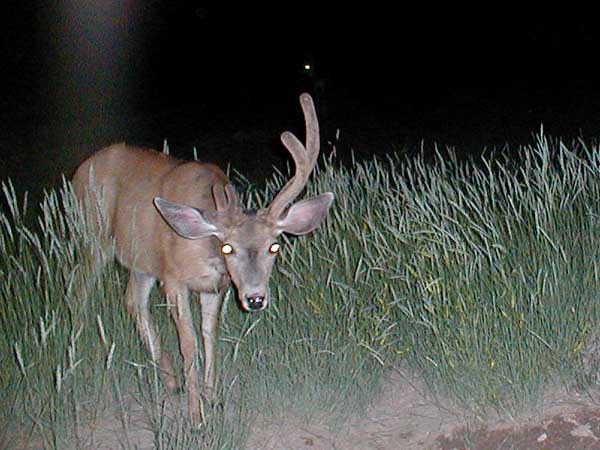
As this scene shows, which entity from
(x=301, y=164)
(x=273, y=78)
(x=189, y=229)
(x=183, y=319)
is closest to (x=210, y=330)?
(x=183, y=319)

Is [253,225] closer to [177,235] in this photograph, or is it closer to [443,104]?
[177,235]

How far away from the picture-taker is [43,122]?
22.3 meters

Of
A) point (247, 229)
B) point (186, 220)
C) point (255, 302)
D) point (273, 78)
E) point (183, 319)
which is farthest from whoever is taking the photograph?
point (273, 78)

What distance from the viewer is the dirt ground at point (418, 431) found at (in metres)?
5.39

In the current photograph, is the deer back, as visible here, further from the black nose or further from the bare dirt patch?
the bare dirt patch

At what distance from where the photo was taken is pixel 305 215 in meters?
5.70

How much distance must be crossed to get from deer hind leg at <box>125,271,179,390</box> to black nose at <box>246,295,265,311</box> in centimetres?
81

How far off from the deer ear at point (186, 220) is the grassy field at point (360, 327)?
0.44 m

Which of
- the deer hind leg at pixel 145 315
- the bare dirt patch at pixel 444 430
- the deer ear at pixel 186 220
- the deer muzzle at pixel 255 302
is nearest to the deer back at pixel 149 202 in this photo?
the deer hind leg at pixel 145 315

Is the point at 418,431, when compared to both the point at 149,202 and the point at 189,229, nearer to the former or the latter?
the point at 189,229

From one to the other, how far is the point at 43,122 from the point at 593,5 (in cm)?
1532

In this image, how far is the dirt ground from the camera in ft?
17.7

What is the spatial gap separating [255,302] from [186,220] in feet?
2.27

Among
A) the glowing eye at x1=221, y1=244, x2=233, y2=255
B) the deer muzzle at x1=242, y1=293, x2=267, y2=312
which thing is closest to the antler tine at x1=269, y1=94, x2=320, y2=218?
the glowing eye at x1=221, y1=244, x2=233, y2=255
